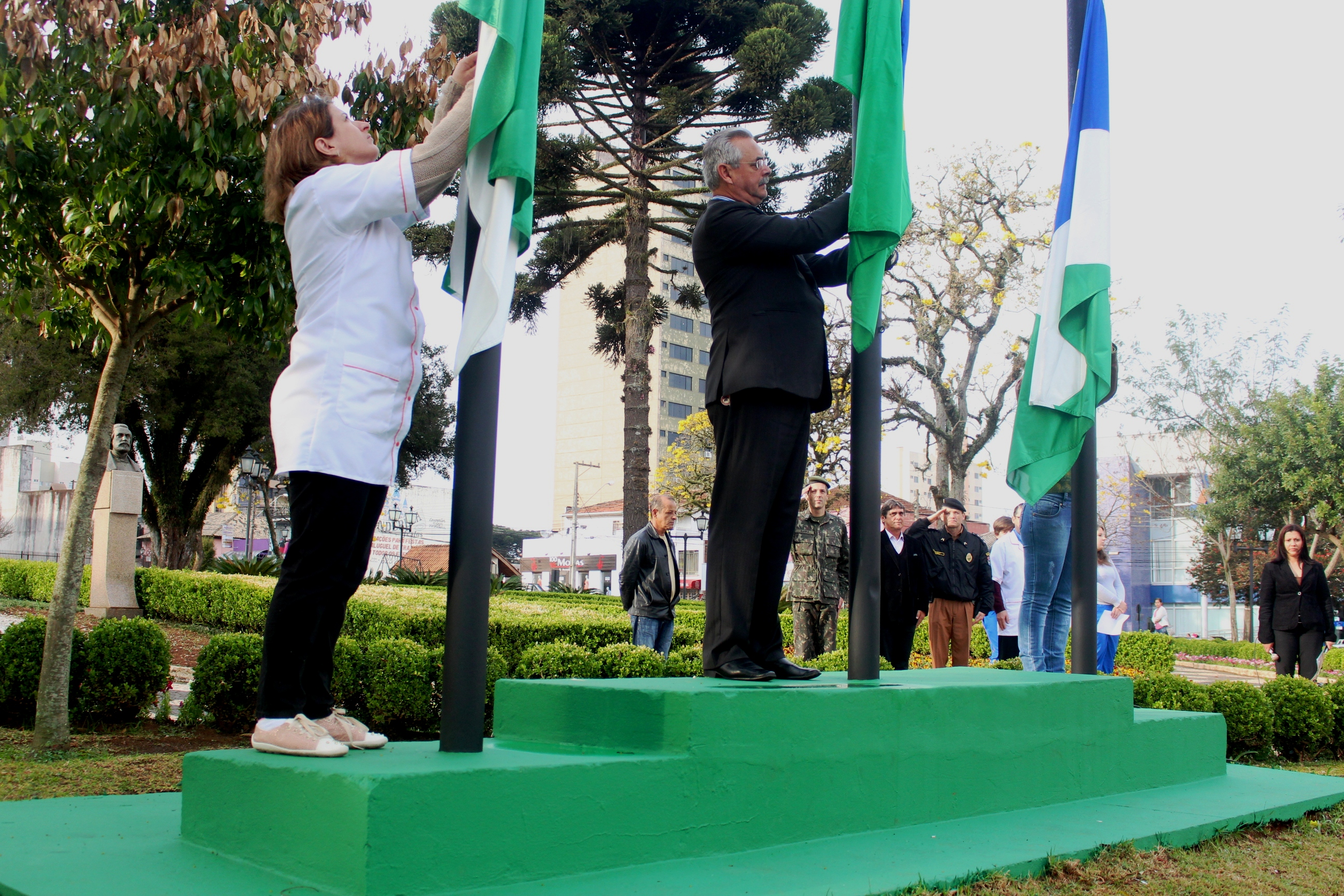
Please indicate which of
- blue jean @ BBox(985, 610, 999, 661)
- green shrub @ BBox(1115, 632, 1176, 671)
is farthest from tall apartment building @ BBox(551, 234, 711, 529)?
blue jean @ BBox(985, 610, 999, 661)

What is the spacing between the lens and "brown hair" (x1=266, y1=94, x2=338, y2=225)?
8.93 ft

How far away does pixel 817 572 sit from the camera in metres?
7.89

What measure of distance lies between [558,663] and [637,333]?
9.74 metres

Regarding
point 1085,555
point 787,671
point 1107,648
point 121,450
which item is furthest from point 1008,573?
point 121,450

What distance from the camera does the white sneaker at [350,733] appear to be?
8.77ft

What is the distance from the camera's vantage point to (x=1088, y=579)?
468cm

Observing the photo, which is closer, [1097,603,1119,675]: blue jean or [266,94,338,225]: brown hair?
[266,94,338,225]: brown hair

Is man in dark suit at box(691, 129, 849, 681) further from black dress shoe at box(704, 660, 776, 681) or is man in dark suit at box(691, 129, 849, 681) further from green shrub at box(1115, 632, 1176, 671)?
green shrub at box(1115, 632, 1176, 671)

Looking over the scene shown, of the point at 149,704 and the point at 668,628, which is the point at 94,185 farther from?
the point at 668,628

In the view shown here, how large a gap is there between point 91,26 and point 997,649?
29.0 ft

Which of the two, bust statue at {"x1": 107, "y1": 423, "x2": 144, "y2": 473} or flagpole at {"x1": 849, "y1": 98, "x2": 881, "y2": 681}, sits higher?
bust statue at {"x1": 107, "y1": 423, "x2": 144, "y2": 473}

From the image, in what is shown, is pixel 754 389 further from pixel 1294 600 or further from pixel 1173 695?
pixel 1294 600

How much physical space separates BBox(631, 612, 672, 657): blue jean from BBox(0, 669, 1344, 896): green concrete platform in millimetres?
4238

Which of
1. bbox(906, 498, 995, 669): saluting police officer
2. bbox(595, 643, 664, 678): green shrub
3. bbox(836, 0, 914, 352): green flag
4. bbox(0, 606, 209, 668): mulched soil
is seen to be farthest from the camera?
bbox(0, 606, 209, 668): mulched soil
